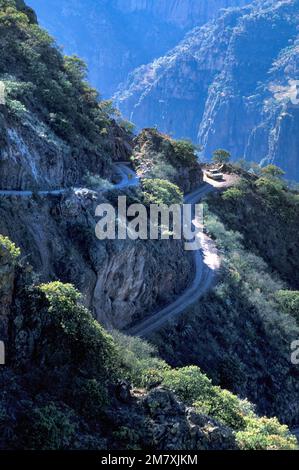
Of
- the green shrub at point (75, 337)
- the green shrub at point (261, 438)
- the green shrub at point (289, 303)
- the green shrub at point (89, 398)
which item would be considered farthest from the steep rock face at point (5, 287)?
the green shrub at point (289, 303)

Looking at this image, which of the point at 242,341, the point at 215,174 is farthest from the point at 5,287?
the point at 215,174

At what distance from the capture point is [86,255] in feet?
96.3

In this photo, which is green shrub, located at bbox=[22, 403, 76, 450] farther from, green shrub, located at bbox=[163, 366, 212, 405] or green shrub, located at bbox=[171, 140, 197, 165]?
green shrub, located at bbox=[171, 140, 197, 165]

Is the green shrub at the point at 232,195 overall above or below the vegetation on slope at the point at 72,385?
above

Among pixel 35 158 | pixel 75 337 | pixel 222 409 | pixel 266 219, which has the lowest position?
pixel 222 409

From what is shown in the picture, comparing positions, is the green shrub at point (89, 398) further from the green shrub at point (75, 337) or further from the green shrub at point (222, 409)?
the green shrub at point (222, 409)

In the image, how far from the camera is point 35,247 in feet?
87.0

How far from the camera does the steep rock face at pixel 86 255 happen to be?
26594 mm

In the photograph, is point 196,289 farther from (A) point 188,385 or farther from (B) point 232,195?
(B) point 232,195

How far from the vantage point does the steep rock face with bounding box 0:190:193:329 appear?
1047 inches

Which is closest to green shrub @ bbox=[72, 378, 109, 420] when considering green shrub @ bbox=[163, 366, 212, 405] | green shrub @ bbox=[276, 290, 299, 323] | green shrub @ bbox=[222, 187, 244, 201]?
green shrub @ bbox=[163, 366, 212, 405]

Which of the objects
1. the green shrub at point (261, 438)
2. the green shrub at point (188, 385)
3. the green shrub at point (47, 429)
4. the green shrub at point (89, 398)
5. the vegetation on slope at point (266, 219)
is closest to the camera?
the green shrub at point (47, 429)

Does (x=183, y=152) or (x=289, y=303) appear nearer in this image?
(x=289, y=303)
